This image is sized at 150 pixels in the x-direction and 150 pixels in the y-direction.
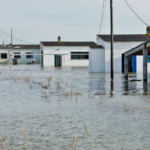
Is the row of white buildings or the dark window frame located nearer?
the row of white buildings

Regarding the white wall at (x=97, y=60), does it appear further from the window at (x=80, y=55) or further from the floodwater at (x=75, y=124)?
the window at (x=80, y=55)

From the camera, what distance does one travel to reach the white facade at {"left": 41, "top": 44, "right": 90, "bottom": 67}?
62541 millimetres

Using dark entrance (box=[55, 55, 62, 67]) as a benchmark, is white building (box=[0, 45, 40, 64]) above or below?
above

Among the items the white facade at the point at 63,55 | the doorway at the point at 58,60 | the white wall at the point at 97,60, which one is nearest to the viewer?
the white wall at the point at 97,60

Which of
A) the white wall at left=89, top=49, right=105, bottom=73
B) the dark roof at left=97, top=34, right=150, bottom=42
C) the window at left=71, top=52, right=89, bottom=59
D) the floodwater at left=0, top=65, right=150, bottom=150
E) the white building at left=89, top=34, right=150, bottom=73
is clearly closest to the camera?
the floodwater at left=0, top=65, right=150, bottom=150

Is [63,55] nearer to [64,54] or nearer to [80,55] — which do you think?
[64,54]

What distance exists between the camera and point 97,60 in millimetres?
38000

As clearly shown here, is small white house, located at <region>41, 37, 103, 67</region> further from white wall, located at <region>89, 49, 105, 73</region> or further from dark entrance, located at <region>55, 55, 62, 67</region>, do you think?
white wall, located at <region>89, 49, 105, 73</region>

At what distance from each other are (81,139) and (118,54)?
31.2 m

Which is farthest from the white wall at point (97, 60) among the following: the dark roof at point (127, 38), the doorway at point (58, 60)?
the doorway at point (58, 60)

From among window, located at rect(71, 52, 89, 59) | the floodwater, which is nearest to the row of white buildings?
window, located at rect(71, 52, 89, 59)

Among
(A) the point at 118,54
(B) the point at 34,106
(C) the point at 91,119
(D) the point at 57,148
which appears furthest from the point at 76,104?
(A) the point at 118,54

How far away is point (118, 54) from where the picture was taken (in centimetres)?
3803

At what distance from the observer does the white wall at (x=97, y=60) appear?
125ft
